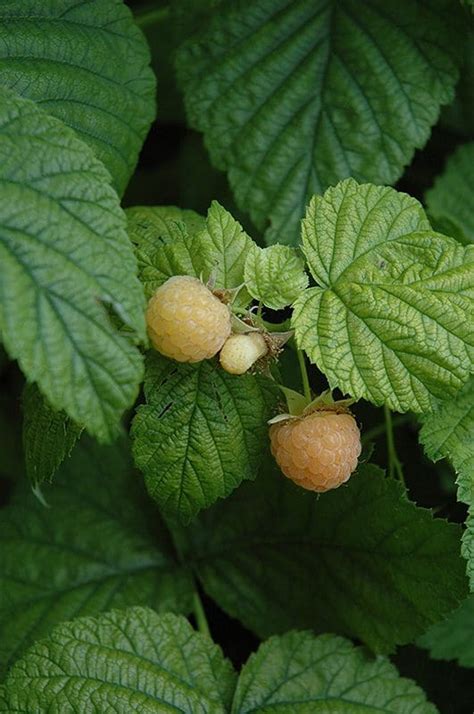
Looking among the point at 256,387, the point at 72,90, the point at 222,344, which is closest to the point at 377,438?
the point at 256,387

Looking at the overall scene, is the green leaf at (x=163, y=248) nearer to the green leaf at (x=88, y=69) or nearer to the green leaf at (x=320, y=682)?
the green leaf at (x=88, y=69)

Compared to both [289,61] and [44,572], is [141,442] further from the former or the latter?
[289,61]

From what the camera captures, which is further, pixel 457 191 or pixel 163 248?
pixel 457 191

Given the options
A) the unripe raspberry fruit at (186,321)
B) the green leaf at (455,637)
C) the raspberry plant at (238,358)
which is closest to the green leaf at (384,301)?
the raspberry plant at (238,358)

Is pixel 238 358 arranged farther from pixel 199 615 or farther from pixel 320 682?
pixel 199 615

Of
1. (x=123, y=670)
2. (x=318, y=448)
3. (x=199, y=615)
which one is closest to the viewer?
(x=318, y=448)

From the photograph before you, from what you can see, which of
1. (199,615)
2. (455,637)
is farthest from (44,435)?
(455,637)

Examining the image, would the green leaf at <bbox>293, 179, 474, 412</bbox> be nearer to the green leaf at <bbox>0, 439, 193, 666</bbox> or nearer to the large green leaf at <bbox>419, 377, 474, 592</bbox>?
the large green leaf at <bbox>419, 377, 474, 592</bbox>
